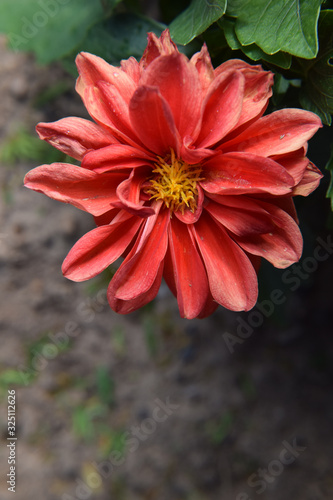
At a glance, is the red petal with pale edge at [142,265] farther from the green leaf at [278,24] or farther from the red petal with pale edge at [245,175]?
the green leaf at [278,24]

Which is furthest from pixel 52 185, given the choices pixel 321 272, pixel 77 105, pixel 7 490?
pixel 7 490

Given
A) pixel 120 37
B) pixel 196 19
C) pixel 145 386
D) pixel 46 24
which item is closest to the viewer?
pixel 196 19

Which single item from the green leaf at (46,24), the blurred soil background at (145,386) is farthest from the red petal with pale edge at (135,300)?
the blurred soil background at (145,386)

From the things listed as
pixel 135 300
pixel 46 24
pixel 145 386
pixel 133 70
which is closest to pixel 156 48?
pixel 133 70

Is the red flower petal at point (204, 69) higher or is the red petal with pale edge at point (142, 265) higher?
the red flower petal at point (204, 69)

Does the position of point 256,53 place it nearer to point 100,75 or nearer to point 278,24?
point 278,24

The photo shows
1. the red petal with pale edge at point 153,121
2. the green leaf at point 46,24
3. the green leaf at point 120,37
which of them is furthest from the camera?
the green leaf at point 46,24

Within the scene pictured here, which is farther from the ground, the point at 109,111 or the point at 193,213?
the point at 109,111

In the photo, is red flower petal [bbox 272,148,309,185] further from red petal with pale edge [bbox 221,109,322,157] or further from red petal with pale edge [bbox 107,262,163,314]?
red petal with pale edge [bbox 107,262,163,314]

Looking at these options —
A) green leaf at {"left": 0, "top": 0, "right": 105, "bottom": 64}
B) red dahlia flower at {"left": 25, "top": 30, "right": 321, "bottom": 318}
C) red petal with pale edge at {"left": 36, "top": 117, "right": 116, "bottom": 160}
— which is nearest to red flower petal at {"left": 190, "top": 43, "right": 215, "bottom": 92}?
red dahlia flower at {"left": 25, "top": 30, "right": 321, "bottom": 318}
